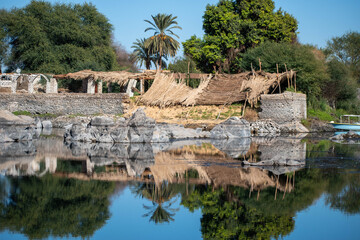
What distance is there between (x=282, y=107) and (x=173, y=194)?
1947 cm

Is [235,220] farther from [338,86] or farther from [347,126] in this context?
[338,86]

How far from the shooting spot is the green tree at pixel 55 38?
131 feet

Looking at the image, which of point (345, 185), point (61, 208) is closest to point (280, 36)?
point (345, 185)

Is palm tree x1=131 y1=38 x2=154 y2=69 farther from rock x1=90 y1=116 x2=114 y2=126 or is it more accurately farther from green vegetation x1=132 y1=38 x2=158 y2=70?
rock x1=90 y1=116 x2=114 y2=126

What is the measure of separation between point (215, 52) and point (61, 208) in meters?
29.7

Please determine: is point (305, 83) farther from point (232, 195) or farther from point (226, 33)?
point (232, 195)

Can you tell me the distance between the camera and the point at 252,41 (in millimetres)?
34250

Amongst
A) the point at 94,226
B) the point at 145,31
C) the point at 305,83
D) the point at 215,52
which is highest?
the point at 145,31

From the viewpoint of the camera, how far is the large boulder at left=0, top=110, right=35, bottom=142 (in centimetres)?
1489

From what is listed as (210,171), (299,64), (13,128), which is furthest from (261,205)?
(299,64)

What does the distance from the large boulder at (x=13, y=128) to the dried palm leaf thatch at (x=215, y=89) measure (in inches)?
499

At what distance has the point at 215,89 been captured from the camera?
28578 mm

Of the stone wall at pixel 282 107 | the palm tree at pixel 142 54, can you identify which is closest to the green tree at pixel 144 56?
the palm tree at pixel 142 54

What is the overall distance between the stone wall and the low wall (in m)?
9.86
